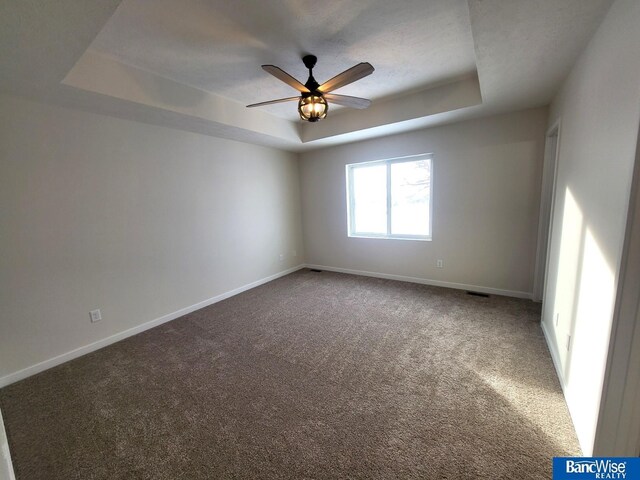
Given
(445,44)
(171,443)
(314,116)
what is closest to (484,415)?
(171,443)

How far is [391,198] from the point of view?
430 centimetres

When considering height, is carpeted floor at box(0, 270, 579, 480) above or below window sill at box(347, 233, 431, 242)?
below

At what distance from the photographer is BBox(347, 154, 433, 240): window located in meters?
3.97

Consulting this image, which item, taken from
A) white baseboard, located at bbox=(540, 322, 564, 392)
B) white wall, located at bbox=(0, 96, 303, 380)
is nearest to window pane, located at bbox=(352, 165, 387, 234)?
white wall, located at bbox=(0, 96, 303, 380)

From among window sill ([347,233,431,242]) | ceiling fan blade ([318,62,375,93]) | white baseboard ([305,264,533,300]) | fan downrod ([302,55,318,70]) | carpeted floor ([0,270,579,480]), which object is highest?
fan downrod ([302,55,318,70])

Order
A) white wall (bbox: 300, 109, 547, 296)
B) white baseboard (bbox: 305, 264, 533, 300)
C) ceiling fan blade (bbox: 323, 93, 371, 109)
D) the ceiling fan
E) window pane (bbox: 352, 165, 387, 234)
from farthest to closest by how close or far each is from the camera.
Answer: window pane (bbox: 352, 165, 387, 234) < white baseboard (bbox: 305, 264, 533, 300) < white wall (bbox: 300, 109, 547, 296) < ceiling fan blade (bbox: 323, 93, 371, 109) < the ceiling fan

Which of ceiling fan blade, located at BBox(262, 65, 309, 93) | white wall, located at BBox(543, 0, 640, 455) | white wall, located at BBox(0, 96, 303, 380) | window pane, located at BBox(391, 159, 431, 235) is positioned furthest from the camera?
window pane, located at BBox(391, 159, 431, 235)

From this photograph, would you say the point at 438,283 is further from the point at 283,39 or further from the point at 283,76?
the point at 283,39

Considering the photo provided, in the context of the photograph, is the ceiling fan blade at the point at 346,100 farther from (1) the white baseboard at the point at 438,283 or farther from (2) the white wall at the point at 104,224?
(1) the white baseboard at the point at 438,283

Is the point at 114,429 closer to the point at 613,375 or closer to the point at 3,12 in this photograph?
the point at 3,12

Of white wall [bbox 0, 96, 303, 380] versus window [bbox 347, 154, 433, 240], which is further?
window [bbox 347, 154, 433, 240]

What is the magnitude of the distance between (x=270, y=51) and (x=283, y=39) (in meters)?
0.20

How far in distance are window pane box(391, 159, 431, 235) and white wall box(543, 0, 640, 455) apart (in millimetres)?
1857

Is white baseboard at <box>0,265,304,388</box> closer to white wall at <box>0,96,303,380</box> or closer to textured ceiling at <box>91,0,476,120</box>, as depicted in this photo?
white wall at <box>0,96,303,380</box>
